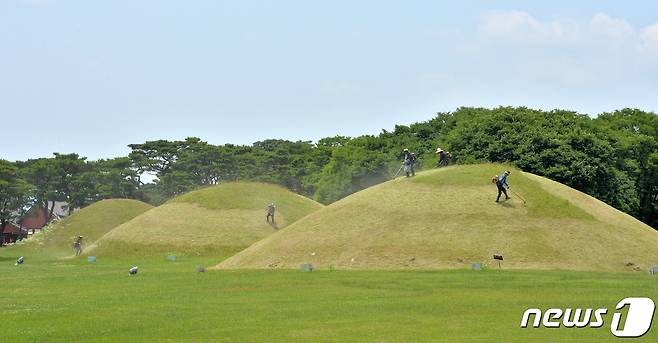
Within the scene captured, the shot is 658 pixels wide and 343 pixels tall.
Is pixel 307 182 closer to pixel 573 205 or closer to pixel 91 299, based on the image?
pixel 573 205

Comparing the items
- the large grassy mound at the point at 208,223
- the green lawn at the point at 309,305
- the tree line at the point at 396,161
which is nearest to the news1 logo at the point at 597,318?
the green lawn at the point at 309,305

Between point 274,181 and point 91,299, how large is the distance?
155 metres

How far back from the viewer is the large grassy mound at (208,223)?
97062 mm

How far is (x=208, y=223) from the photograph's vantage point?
10469 centimetres

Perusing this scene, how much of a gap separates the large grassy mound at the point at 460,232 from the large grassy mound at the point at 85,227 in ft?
226

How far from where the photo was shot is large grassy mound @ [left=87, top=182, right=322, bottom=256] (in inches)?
3821

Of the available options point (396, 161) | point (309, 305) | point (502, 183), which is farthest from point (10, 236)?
point (309, 305)

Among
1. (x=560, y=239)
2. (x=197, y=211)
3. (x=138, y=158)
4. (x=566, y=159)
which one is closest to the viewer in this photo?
(x=560, y=239)

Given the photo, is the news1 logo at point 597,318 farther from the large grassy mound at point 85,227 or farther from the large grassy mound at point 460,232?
the large grassy mound at point 85,227

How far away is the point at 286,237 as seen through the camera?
63.4 metres

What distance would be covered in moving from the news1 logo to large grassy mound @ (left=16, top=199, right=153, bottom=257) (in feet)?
330

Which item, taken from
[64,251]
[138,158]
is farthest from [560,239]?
[138,158]

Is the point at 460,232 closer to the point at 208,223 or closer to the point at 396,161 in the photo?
the point at 208,223

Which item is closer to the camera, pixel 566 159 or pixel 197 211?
pixel 566 159
